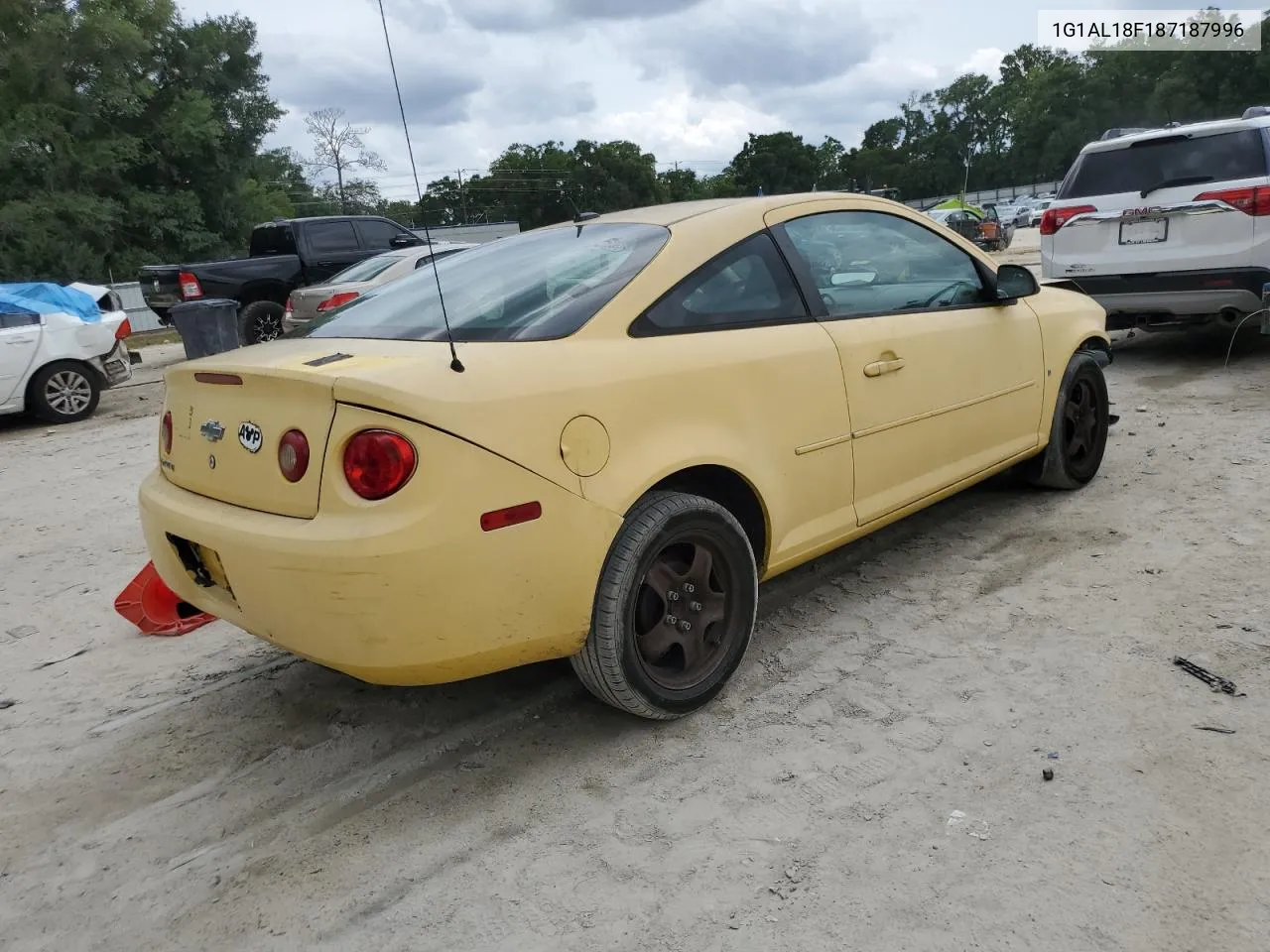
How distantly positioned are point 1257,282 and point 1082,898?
625 centimetres

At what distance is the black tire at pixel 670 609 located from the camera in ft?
8.74

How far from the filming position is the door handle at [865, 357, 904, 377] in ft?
11.2

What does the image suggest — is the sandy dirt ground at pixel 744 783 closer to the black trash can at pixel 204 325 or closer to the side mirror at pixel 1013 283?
the side mirror at pixel 1013 283

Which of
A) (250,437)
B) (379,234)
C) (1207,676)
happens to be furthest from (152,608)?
(379,234)

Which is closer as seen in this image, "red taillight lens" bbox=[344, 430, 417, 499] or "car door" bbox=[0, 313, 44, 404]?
"red taillight lens" bbox=[344, 430, 417, 499]

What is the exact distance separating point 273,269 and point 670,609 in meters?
12.1

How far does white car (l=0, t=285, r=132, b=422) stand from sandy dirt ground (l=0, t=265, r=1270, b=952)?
21.3 feet

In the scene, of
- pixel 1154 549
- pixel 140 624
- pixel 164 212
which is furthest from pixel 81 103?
pixel 1154 549

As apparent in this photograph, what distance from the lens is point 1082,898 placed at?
208 centimetres

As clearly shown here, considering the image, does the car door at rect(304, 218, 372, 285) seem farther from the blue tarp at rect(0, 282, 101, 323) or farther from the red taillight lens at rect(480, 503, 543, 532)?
the red taillight lens at rect(480, 503, 543, 532)

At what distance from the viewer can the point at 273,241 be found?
1418 centimetres

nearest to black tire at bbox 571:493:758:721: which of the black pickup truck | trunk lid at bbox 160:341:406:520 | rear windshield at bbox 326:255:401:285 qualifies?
trunk lid at bbox 160:341:406:520

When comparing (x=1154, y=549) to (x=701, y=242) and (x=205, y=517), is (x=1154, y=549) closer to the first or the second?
(x=701, y=242)

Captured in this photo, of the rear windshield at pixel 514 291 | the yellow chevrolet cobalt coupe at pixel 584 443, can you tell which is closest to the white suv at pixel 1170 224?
the yellow chevrolet cobalt coupe at pixel 584 443
